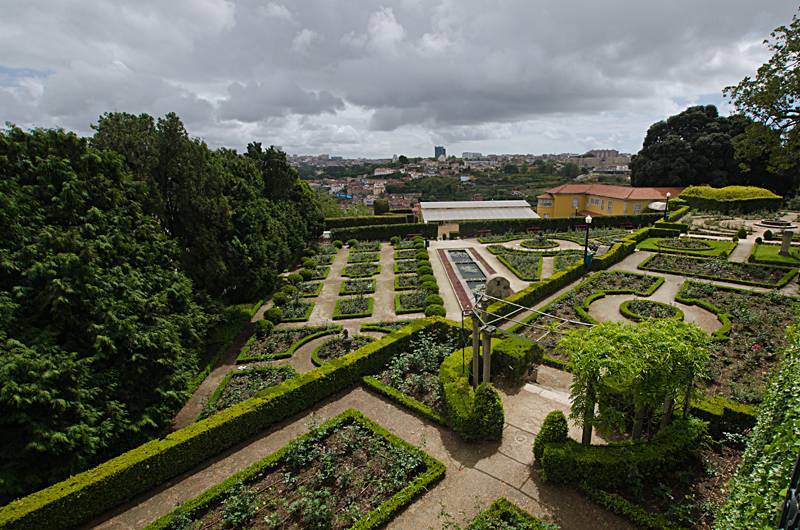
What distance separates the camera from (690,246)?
26.4 metres

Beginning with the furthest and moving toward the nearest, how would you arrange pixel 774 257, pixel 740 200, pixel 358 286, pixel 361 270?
pixel 740 200
pixel 361 270
pixel 358 286
pixel 774 257

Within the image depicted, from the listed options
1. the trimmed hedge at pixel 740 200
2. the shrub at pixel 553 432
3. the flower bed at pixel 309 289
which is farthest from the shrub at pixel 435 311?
the trimmed hedge at pixel 740 200

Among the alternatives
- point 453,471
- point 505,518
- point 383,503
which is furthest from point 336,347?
point 505,518

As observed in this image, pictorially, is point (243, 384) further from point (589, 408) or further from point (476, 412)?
point (589, 408)

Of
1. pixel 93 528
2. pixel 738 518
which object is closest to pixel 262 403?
pixel 93 528

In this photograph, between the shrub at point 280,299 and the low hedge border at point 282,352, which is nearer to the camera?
the low hedge border at point 282,352

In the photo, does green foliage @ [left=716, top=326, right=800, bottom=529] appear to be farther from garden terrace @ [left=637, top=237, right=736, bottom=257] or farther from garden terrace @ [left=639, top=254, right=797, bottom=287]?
garden terrace @ [left=637, top=237, right=736, bottom=257]

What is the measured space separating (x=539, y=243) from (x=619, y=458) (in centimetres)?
2604

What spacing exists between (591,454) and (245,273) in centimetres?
1727

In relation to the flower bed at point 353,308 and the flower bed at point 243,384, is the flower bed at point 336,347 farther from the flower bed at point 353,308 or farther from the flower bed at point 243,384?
the flower bed at point 353,308

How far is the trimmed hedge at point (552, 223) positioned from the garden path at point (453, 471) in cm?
2976

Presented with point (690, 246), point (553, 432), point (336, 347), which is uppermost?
point (690, 246)

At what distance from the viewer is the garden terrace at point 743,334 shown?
1093cm

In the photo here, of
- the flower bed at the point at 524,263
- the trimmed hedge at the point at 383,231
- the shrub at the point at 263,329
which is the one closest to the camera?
the shrub at the point at 263,329
